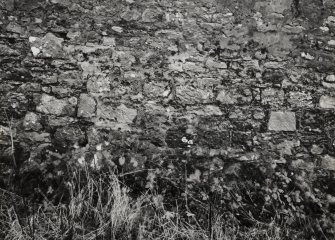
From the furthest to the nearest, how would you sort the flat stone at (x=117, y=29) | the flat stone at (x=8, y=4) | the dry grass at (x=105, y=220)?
the flat stone at (x=117, y=29) < the flat stone at (x=8, y=4) < the dry grass at (x=105, y=220)

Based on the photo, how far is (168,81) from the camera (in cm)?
278

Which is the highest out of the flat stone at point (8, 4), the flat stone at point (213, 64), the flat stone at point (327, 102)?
the flat stone at point (8, 4)

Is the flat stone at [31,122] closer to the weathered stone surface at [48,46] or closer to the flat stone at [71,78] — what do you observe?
the flat stone at [71,78]

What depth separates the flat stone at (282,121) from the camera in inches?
110

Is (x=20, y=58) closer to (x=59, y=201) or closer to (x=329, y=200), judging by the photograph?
(x=59, y=201)

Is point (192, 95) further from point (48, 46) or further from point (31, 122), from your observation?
point (31, 122)

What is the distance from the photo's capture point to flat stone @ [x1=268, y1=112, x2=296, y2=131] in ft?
9.13

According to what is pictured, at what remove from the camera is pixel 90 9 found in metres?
2.72

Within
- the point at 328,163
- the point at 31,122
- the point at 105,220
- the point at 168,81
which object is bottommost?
the point at 105,220

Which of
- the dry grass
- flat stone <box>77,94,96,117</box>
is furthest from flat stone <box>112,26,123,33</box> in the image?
the dry grass

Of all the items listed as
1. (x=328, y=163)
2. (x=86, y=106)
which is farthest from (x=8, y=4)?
(x=328, y=163)

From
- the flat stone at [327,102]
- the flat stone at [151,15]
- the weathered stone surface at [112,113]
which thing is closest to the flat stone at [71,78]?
the weathered stone surface at [112,113]

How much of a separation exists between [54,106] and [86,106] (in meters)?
0.29

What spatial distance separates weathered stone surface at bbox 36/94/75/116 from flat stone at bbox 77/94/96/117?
7 cm
